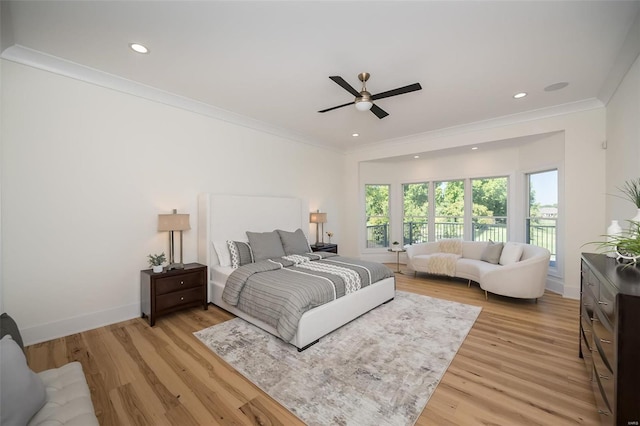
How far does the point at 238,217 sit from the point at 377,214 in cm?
386

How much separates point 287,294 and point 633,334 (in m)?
2.34

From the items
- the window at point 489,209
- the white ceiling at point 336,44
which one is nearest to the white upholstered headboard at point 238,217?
the white ceiling at point 336,44

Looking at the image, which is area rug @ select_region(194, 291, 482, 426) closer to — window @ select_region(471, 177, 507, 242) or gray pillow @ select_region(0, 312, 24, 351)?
gray pillow @ select_region(0, 312, 24, 351)

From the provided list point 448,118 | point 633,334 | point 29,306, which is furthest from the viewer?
point 448,118

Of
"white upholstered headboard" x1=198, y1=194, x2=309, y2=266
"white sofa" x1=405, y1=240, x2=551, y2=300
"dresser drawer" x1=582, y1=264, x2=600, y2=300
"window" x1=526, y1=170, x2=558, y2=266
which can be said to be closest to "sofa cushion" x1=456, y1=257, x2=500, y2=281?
"white sofa" x1=405, y1=240, x2=551, y2=300

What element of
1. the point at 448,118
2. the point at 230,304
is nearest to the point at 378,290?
the point at 230,304

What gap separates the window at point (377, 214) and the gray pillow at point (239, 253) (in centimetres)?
372

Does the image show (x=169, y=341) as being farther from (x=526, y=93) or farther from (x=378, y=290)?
(x=526, y=93)

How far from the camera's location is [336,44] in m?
2.42

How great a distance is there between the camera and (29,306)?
2641mm

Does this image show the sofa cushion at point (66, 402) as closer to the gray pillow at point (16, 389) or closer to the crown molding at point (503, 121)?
the gray pillow at point (16, 389)

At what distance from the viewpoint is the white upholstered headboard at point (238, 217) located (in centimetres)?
381

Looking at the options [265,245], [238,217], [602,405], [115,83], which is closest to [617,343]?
[602,405]

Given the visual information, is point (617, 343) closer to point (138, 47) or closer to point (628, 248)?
point (628, 248)
